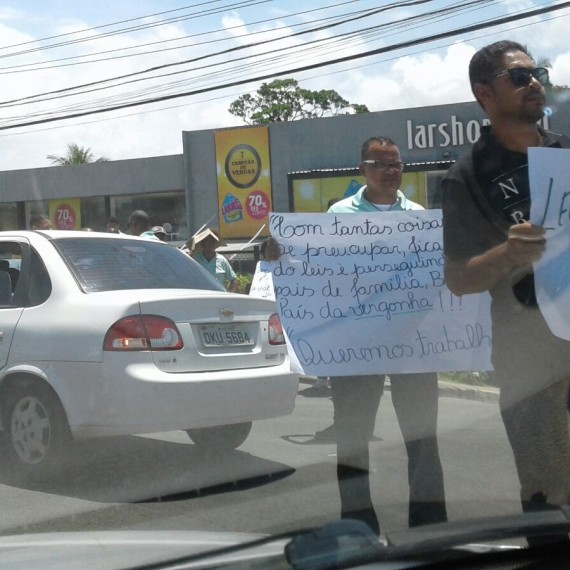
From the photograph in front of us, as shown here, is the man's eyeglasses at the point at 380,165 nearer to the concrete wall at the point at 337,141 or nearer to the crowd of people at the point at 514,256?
the crowd of people at the point at 514,256

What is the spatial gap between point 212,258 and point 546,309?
657cm

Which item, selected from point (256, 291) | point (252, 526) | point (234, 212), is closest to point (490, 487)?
point (252, 526)

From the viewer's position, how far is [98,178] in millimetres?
30406

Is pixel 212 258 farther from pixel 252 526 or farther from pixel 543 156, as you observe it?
pixel 543 156

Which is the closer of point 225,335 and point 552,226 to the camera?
point 552,226

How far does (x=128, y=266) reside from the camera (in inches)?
251

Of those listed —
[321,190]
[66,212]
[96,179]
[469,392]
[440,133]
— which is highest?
[440,133]

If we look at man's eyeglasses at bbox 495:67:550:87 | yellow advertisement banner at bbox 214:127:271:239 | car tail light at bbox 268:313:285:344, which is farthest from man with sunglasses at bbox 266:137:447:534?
yellow advertisement banner at bbox 214:127:271:239

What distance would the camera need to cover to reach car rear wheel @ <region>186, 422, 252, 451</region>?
655 cm

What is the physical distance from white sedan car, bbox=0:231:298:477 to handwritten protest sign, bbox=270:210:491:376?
5.30ft

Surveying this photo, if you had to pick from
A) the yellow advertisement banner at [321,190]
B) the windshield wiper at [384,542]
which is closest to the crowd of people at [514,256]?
the windshield wiper at [384,542]

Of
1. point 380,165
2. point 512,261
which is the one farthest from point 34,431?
point 512,261

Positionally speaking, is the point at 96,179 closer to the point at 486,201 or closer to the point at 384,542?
the point at 486,201

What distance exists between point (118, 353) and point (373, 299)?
6.70 feet
